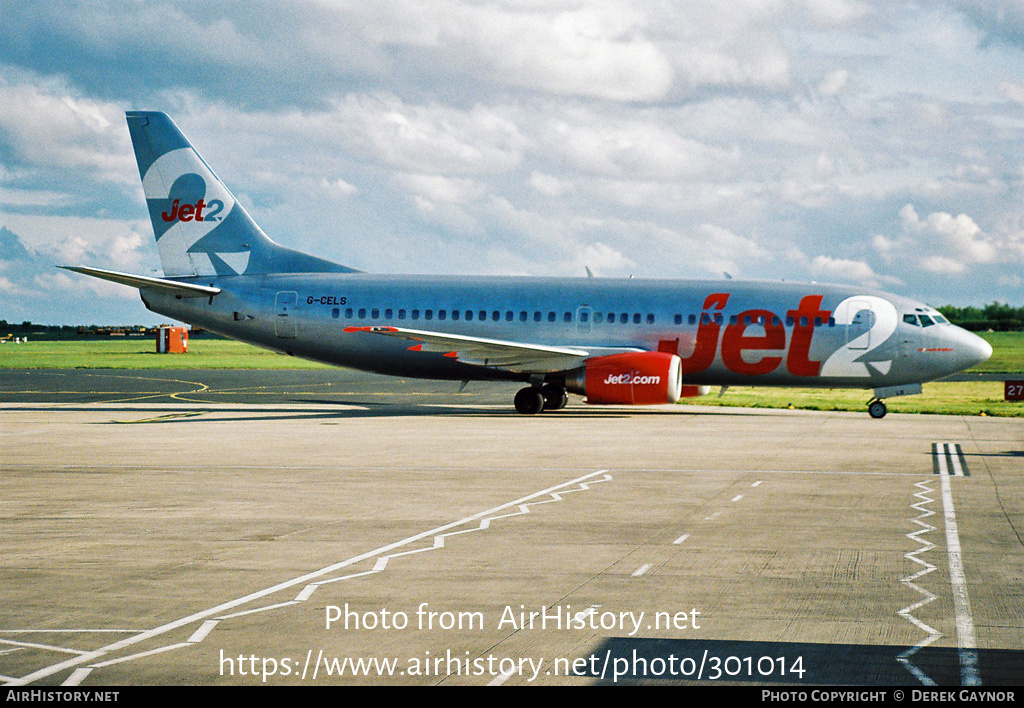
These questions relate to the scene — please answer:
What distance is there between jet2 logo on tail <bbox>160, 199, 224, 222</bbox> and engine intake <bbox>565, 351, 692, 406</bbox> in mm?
15480

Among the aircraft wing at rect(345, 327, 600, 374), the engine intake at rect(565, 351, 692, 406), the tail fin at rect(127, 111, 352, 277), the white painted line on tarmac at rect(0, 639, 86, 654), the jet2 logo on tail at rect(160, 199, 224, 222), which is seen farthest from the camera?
the jet2 logo on tail at rect(160, 199, 224, 222)

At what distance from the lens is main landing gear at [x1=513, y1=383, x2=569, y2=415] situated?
1508 inches

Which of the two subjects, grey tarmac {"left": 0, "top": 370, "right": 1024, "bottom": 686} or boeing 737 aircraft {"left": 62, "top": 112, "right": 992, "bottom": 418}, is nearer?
grey tarmac {"left": 0, "top": 370, "right": 1024, "bottom": 686}

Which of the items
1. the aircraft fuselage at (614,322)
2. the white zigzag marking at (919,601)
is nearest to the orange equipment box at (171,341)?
the aircraft fuselage at (614,322)

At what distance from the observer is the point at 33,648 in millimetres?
8438

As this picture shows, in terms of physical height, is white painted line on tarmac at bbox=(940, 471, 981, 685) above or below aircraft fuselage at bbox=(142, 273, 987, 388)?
below

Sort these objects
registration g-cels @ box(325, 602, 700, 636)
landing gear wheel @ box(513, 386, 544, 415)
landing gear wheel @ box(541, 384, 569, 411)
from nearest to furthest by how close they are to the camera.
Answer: registration g-cels @ box(325, 602, 700, 636)
landing gear wheel @ box(513, 386, 544, 415)
landing gear wheel @ box(541, 384, 569, 411)

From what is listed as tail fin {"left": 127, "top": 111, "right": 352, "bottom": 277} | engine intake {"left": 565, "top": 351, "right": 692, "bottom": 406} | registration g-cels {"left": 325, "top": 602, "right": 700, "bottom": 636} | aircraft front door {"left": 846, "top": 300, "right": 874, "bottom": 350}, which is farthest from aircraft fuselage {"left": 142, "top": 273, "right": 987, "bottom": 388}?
registration g-cels {"left": 325, "top": 602, "right": 700, "bottom": 636}

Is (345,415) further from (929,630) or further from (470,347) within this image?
(929,630)

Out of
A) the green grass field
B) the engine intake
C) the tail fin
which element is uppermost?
the tail fin

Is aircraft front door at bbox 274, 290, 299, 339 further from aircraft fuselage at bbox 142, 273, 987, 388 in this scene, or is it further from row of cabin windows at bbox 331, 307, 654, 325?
row of cabin windows at bbox 331, 307, 654, 325

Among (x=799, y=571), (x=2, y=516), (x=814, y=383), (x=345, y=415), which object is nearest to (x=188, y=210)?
(x=345, y=415)

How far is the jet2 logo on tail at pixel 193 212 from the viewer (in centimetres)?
4075

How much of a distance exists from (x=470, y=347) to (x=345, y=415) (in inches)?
193
